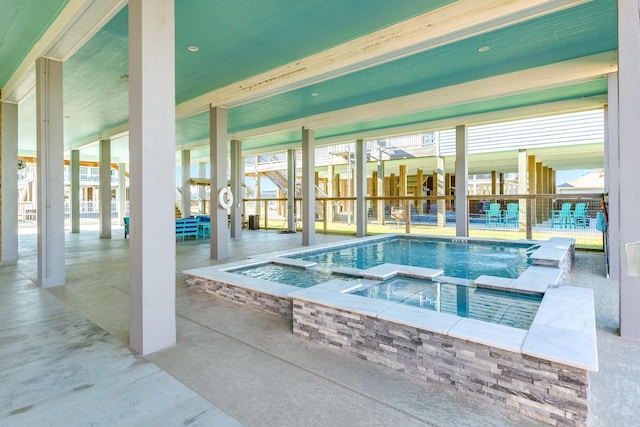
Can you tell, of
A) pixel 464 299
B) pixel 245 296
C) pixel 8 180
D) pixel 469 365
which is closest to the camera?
pixel 469 365

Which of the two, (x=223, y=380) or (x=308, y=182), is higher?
(x=308, y=182)

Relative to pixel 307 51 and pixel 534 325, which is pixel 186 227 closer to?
pixel 307 51

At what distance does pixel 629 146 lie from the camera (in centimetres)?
287

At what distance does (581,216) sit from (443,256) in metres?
4.40

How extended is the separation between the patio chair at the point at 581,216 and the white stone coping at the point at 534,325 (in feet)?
21.2

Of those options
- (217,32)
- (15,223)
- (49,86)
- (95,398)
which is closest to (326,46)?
(217,32)

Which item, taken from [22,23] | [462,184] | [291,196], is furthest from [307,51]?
[291,196]

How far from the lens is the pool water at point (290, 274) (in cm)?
456

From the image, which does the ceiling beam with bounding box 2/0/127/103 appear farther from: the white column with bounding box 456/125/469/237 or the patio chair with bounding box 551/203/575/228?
the patio chair with bounding box 551/203/575/228

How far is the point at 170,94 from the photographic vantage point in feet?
9.20

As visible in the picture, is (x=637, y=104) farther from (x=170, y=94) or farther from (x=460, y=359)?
(x=170, y=94)

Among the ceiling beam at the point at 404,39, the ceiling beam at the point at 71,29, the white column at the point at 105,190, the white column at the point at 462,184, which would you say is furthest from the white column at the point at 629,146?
the white column at the point at 105,190

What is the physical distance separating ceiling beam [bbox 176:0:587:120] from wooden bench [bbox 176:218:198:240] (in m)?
5.08

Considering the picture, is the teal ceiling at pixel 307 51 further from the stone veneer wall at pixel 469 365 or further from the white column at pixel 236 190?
the stone veneer wall at pixel 469 365
